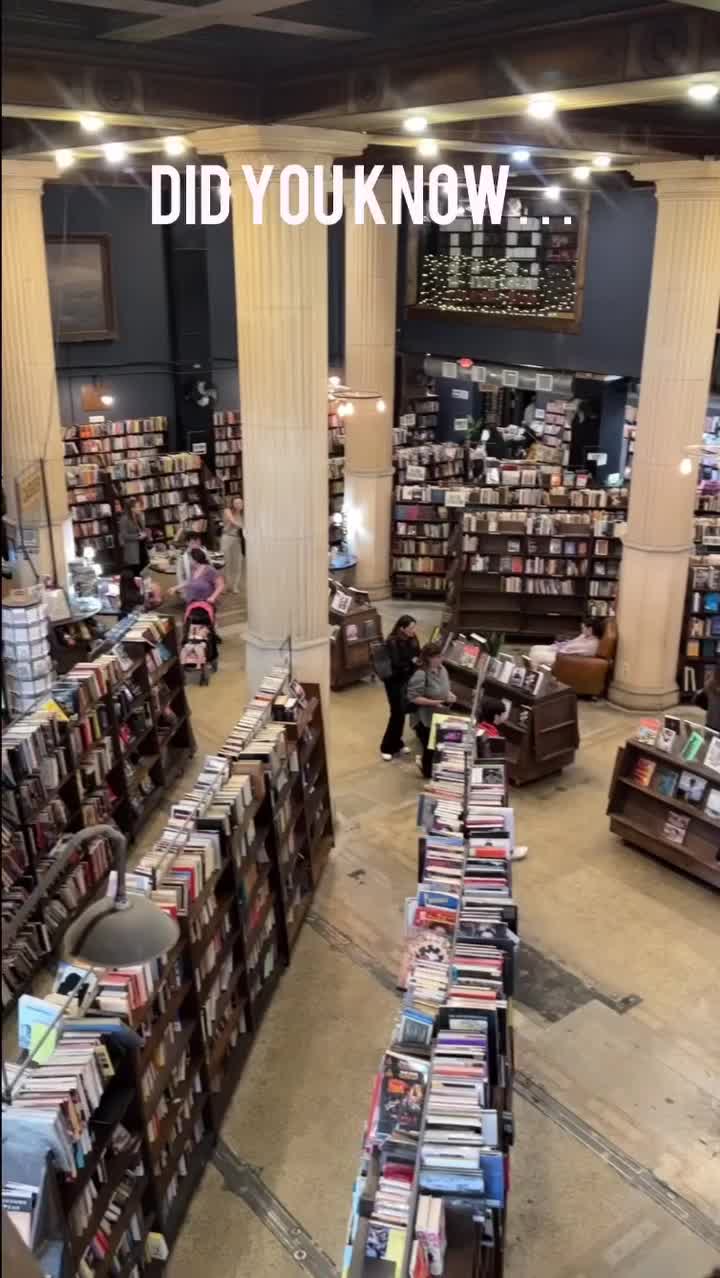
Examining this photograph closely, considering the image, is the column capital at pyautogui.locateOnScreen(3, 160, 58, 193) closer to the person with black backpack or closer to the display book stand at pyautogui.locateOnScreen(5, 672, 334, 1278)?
the person with black backpack

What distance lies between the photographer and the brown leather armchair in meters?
11.4

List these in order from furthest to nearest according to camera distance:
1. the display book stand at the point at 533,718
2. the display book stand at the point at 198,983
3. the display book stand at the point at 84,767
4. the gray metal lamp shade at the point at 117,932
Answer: the display book stand at the point at 533,718
the display book stand at the point at 84,767
the display book stand at the point at 198,983
the gray metal lamp shade at the point at 117,932

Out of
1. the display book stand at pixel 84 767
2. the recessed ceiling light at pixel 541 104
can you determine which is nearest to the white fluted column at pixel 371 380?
the display book stand at pixel 84 767

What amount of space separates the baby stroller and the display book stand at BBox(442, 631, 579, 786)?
3591 millimetres

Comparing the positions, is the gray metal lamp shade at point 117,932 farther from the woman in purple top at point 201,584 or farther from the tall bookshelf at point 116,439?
the tall bookshelf at point 116,439

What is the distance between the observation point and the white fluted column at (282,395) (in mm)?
7418

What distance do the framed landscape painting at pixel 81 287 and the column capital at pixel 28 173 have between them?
17.4 feet

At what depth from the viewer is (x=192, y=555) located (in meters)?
12.2

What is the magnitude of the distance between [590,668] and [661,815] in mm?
3108

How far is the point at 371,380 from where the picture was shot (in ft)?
Answer: 46.1

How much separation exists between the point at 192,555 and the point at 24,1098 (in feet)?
28.5

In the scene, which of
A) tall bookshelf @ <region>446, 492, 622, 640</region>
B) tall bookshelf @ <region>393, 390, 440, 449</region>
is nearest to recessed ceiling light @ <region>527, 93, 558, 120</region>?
tall bookshelf @ <region>446, 492, 622, 640</region>

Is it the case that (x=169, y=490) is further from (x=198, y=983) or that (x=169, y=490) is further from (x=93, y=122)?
(x=198, y=983)

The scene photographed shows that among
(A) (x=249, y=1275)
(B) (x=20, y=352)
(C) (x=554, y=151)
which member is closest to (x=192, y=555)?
(B) (x=20, y=352)
